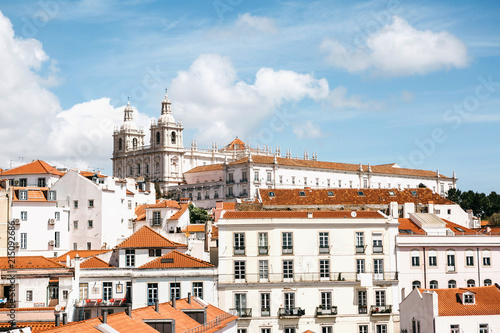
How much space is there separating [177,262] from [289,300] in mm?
8399

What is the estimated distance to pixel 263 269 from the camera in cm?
5650

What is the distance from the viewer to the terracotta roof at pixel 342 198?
8544 centimetres

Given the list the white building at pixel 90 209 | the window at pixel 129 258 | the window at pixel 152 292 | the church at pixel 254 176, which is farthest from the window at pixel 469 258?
the church at pixel 254 176

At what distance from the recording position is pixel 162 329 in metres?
34.8

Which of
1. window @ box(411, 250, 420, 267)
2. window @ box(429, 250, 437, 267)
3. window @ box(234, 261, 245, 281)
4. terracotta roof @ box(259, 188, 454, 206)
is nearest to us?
window @ box(234, 261, 245, 281)

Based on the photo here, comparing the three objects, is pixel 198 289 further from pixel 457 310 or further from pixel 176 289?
pixel 457 310

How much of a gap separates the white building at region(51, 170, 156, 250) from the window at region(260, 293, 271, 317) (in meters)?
31.9

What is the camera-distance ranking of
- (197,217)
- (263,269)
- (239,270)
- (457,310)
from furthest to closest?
1. (197,217)
2. (263,269)
3. (239,270)
4. (457,310)

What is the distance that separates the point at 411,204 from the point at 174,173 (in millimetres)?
120008

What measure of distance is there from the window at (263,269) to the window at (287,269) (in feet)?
4.12

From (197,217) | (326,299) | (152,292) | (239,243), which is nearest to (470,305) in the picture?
(326,299)

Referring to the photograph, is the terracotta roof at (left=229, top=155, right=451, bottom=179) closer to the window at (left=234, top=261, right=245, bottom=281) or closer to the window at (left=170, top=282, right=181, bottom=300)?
the window at (left=234, top=261, right=245, bottom=281)

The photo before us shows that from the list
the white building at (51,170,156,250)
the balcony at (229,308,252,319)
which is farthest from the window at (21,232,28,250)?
the balcony at (229,308,252,319)

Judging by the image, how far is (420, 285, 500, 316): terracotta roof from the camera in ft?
152
